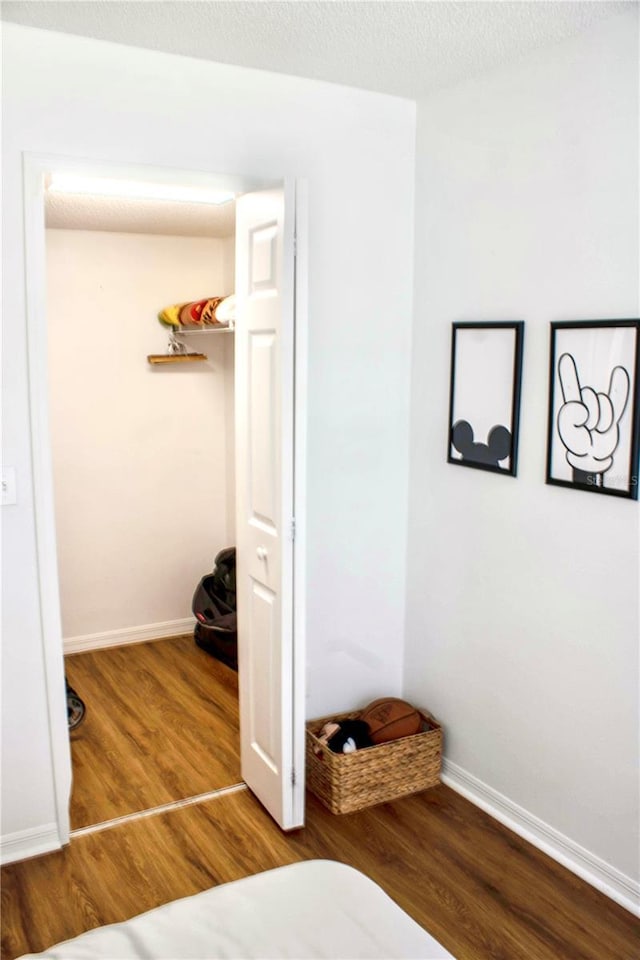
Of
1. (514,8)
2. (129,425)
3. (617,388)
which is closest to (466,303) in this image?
(617,388)

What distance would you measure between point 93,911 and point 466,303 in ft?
7.84

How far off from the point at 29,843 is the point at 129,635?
6.80 feet

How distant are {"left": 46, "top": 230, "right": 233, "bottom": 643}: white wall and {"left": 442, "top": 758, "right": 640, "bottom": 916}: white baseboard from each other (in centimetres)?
225

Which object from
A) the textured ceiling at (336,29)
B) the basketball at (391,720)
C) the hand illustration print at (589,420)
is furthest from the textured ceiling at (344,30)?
the basketball at (391,720)

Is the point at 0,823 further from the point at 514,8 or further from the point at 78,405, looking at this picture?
the point at 514,8

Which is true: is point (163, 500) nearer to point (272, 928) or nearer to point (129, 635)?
point (129, 635)

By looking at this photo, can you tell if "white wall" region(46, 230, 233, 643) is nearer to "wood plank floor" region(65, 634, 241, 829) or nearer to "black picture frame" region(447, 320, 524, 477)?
"wood plank floor" region(65, 634, 241, 829)

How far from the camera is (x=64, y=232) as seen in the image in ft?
14.7

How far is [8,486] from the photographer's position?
2.66m

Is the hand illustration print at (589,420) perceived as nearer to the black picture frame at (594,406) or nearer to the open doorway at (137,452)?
the black picture frame at (594,406)

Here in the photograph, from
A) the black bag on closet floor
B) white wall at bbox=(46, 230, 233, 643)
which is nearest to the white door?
the black bag on closet floor

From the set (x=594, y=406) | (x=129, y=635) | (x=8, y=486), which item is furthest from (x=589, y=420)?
(x=129, y=635)

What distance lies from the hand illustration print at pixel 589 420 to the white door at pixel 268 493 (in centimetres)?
88

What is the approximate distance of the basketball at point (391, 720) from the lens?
3207 mm
